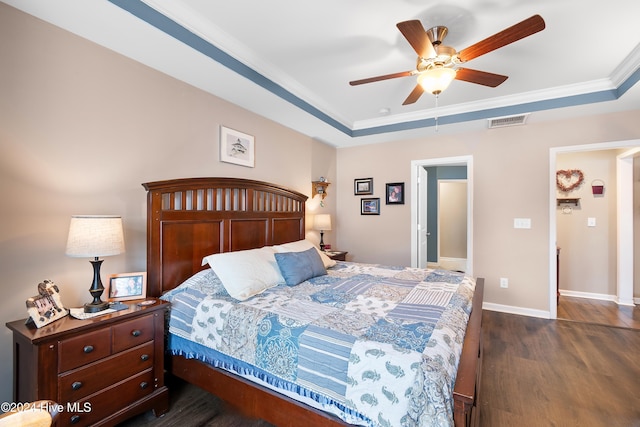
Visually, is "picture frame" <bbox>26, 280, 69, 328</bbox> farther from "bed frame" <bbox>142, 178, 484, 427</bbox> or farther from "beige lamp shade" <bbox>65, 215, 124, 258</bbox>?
"bed frame" <bbox>142, 178, 484, 427</bbox>

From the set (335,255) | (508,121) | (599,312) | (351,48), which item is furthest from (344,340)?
(599,312)

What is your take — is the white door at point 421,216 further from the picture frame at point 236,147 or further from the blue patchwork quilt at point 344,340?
the picture frame at point 236,147

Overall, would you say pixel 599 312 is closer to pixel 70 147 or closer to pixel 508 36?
pixel 508 36

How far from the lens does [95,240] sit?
1.71 meters

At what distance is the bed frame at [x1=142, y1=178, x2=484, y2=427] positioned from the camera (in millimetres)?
1516

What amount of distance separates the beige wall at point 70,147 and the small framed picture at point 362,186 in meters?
2.77

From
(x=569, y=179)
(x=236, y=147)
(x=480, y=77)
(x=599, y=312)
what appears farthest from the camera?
(x=569, y=179)

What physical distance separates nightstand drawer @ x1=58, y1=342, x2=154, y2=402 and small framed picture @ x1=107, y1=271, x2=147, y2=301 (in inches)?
15.2

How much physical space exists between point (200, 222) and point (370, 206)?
2893 millimetres

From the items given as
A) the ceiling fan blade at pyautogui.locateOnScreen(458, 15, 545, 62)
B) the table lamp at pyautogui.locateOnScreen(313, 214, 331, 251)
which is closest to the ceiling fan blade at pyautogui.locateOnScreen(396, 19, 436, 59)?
the ceiling fan blade at pyautogui.locateOnScreen(458, 15, 545, 62)

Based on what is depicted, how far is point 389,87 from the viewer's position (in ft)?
10.4

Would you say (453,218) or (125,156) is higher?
(125,156)

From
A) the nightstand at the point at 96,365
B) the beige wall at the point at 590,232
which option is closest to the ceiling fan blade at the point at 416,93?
the nightstand at the point at 96,365

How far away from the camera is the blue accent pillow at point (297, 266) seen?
99.0 inches
